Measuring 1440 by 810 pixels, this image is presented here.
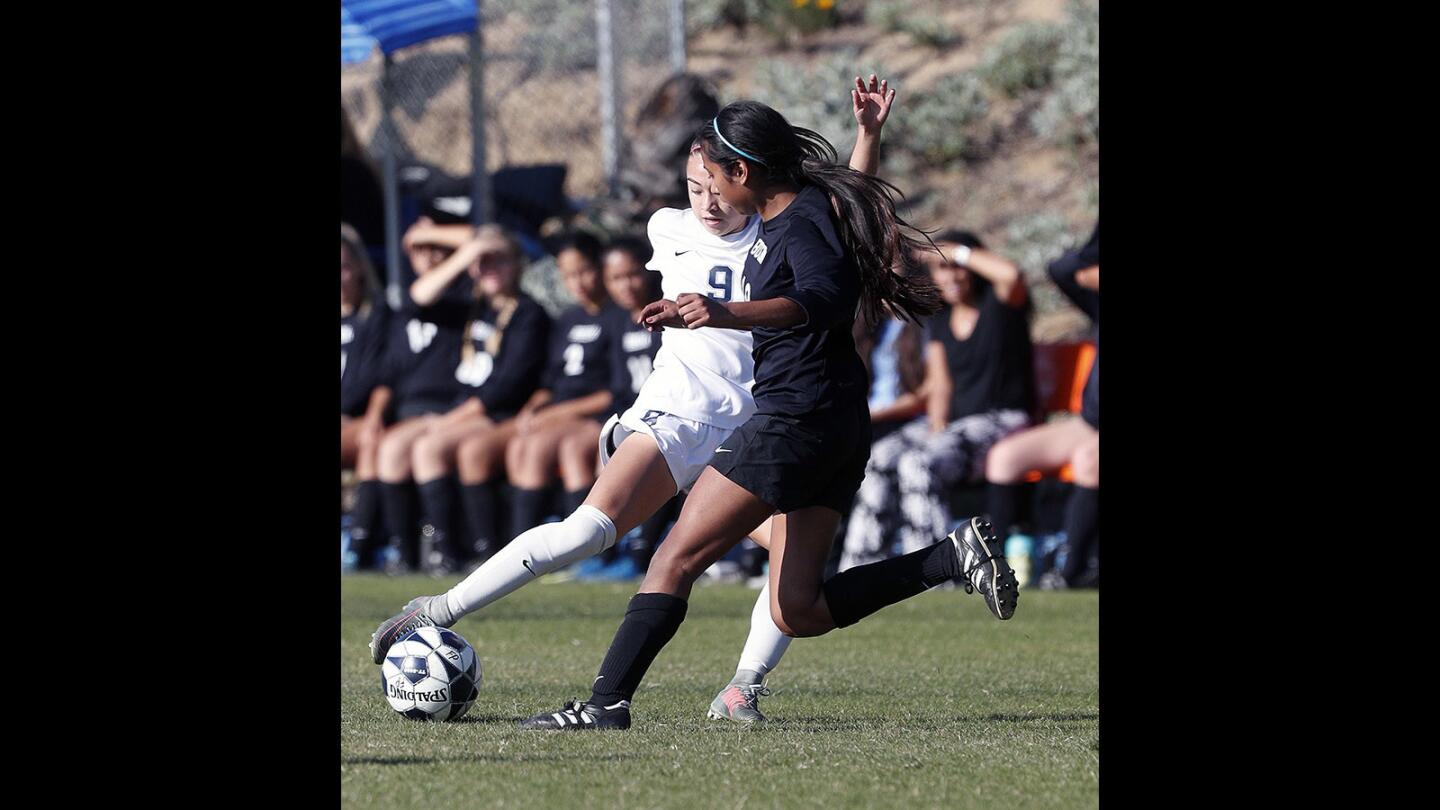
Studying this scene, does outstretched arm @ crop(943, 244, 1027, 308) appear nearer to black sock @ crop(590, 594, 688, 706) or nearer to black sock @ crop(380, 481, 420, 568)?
black sock @ crop(380, 481, 420, 568)

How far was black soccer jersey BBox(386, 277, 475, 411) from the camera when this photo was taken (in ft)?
43.4

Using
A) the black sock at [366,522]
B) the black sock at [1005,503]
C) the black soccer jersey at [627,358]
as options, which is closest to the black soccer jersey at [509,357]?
the black soccer jersey at [627,358]

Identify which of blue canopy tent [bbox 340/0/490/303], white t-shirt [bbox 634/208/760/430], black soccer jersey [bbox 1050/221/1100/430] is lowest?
white t-shirt [bbox 634/208/760/430]

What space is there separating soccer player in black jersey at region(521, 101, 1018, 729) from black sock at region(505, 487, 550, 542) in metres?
6.53

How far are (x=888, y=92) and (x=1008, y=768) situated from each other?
2.39 meters

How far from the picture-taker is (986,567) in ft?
18.9

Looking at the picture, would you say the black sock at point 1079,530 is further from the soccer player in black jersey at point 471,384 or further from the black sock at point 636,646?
the black sock at point 636,646

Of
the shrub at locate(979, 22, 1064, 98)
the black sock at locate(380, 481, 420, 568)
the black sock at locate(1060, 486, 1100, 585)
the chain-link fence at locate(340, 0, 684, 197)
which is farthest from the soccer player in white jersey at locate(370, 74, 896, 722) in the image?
the shrub at locate(979, 22, 1064, 98)
